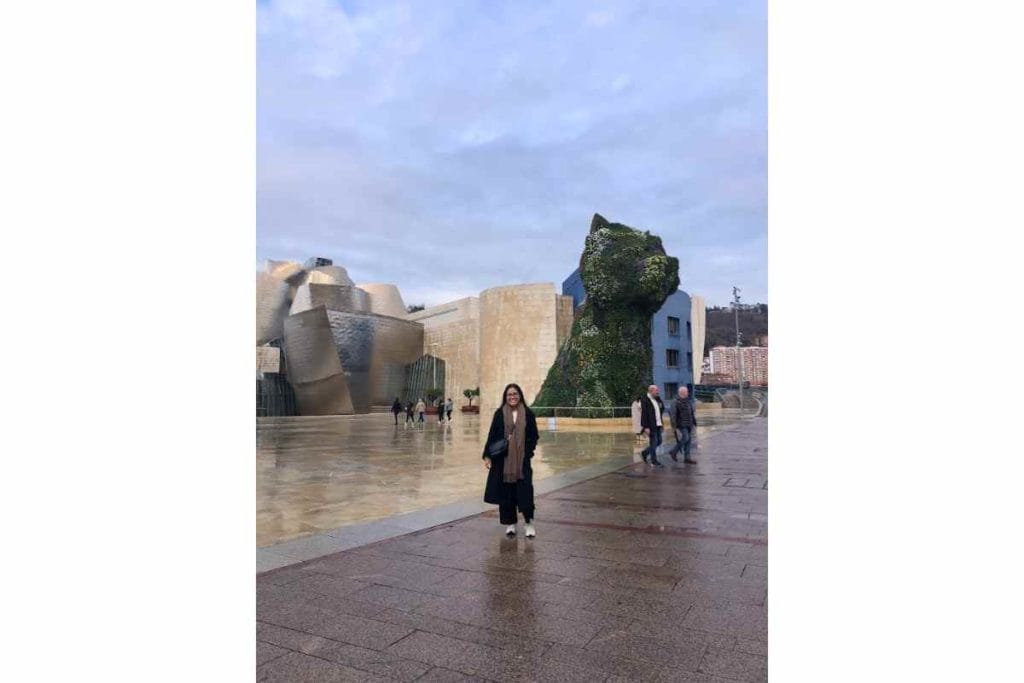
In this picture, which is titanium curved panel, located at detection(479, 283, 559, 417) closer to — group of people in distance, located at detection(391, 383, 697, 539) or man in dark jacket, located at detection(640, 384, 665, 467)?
man in dark jacket, located at detection(640, 384, 665, 467)

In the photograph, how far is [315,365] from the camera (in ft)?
136

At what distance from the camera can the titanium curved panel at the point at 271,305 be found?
187 feet

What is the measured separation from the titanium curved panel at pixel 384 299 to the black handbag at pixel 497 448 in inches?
2201

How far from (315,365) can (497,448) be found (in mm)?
38567

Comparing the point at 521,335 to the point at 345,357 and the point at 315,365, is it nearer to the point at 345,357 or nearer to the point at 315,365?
the point at 345,357

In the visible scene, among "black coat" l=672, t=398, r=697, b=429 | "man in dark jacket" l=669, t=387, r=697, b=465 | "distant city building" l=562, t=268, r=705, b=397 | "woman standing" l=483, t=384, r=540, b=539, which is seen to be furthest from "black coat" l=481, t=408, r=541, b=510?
"distant city building" l=562, t=268, r=705, b=397

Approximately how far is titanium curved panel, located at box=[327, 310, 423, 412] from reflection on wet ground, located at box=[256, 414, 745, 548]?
2543cm

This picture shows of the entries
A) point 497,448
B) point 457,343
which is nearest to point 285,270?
point 457,343

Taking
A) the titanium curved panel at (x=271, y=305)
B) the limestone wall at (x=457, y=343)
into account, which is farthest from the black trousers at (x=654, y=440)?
the titanium curved panel at (x=271, y=305)
